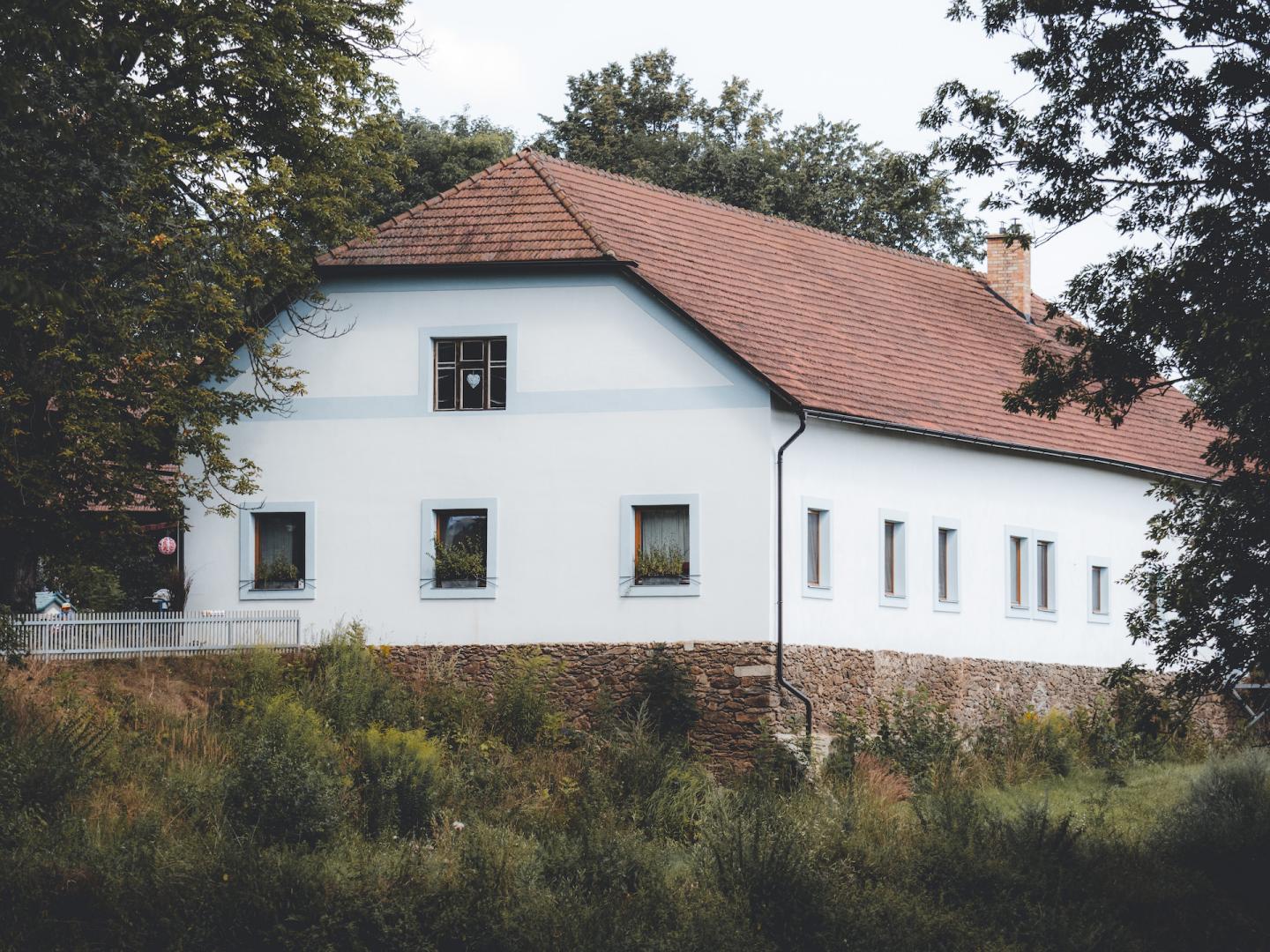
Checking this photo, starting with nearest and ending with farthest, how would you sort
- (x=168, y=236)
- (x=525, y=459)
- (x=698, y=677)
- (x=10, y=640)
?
1. (x=10, y=640)
2. (x=168, y=236)
3. (x=698, y=677)
4. (x=525, y=459)

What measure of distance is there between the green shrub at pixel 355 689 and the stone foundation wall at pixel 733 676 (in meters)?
0.79

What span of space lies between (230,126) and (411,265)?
3.33 meters

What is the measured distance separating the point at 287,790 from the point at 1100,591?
16.2 metres

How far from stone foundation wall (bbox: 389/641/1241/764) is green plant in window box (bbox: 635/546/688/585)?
0.90 metres

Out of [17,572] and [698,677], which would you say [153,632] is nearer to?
[17,572]

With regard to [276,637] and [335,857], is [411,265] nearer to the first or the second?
[276,637]

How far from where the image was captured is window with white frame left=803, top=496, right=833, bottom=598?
2653 cm

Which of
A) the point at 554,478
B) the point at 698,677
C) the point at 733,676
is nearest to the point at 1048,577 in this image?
the point at 733,676

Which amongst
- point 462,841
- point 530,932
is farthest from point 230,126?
point 530,932

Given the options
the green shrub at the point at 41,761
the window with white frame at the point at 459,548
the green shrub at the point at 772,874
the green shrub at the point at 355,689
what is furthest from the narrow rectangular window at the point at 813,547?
the green shrub at the point at 41,761

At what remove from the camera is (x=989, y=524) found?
2966 centimetres

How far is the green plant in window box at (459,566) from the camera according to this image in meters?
26.4

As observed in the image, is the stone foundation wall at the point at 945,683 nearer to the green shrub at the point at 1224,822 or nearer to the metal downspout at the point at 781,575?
the metal downspout at the point at 781,575

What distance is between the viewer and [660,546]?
26.2m
